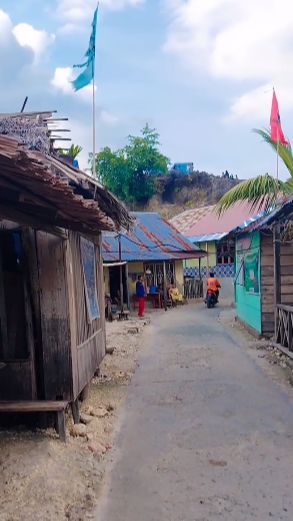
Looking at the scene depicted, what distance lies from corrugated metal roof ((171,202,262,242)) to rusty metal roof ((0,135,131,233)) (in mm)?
21610

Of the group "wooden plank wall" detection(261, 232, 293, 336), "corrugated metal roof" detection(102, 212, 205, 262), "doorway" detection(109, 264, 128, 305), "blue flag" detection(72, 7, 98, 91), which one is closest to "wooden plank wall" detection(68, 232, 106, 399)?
"blue flag" detection(72, 7, 98, 91)

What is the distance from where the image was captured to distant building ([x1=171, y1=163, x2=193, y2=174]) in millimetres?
47062

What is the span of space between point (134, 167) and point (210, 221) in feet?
40.7

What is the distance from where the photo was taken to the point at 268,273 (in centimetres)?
1350

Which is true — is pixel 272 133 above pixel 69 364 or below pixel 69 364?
above

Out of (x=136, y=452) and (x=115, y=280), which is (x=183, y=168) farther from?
(x=136, y=452)

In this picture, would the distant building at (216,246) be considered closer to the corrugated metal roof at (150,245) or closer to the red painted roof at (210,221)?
the red painted roof at (210,221)

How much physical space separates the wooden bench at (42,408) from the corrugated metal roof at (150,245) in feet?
54.0

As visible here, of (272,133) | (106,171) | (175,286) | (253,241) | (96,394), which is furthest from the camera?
(106,171)

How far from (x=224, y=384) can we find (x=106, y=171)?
114 ft

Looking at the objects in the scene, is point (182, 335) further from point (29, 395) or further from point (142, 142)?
point (142, 142)

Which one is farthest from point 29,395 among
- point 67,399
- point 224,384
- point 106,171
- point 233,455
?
point 106,171

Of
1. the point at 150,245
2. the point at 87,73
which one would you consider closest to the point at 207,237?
the point at 150,245

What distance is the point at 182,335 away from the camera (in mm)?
15188
